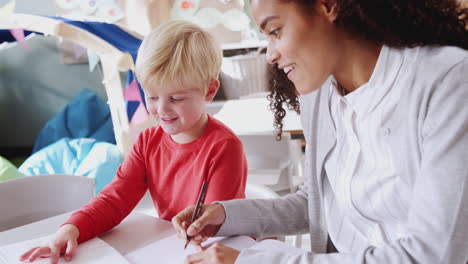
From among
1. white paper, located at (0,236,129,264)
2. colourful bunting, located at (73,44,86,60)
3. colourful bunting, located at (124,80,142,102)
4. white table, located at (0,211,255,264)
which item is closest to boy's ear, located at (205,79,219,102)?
white table, located at (0,211,255,264)

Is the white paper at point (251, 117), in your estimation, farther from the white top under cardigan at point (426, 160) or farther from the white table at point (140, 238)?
the white top under cardigan at point (426, 160)

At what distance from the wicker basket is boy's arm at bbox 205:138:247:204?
9.17 ft

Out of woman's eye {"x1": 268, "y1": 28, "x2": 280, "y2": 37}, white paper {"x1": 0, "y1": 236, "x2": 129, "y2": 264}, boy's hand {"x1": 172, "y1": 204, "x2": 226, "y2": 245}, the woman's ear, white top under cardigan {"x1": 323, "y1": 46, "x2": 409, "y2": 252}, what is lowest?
white paper {"x1": 0, "y1": 236, "x2": 129, "y2": 264}

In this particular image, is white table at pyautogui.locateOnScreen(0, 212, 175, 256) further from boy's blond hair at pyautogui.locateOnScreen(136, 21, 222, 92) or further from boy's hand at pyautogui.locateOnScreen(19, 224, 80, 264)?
boy's blond hair at pyautogui.locateOnScreen(136, 21, 222, 92)

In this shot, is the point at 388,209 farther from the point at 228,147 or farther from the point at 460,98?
the point at 228,147

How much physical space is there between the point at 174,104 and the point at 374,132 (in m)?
0.56

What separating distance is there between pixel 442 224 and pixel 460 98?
178mm

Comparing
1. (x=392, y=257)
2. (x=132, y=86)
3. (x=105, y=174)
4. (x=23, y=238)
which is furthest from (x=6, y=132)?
(x=392, y=257)

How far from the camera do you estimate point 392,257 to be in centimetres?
65

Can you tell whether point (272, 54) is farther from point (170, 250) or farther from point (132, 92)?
point (132, 92)

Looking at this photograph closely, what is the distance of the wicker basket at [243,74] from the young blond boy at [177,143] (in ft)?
9.00

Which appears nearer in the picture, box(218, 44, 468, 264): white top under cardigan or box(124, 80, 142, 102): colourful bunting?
box(218, 44, 468, 264): white top under cardigan

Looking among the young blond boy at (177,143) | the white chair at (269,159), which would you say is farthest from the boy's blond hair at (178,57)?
the white chair at (269,159)

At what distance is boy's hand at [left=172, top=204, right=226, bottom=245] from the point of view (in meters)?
0.90
